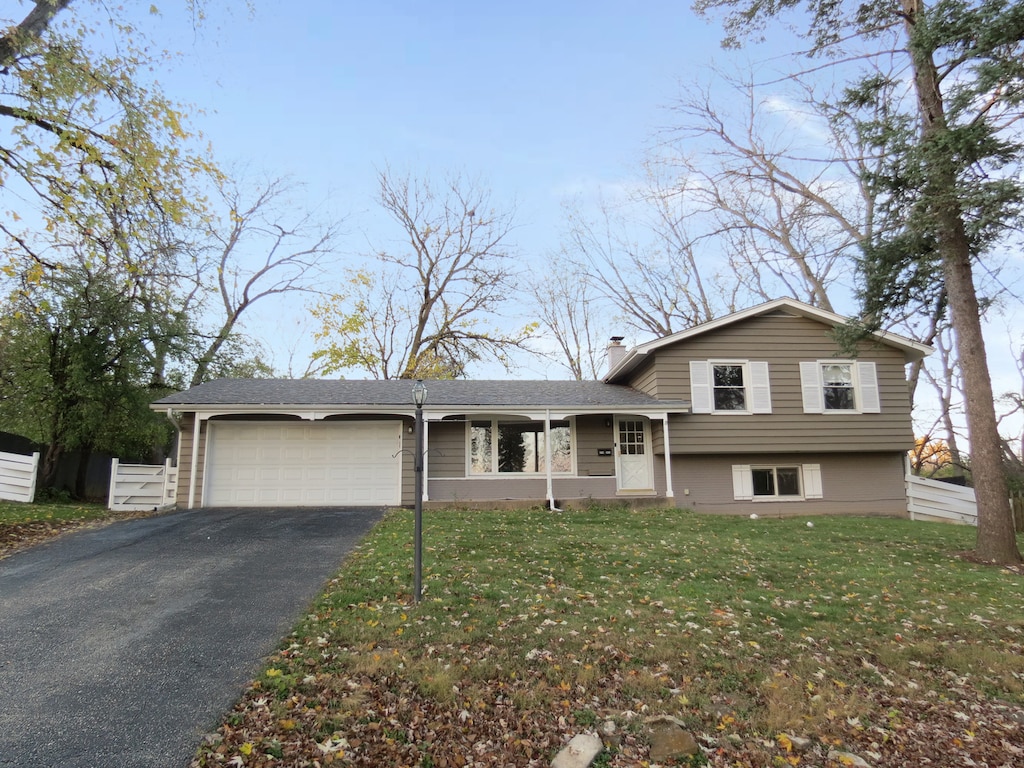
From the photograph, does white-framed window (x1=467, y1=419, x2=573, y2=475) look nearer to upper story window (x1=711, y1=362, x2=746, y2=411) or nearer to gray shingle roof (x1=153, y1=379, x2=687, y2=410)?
gray shingle roof (x1=153, y1=379, x2=687, y2=410)

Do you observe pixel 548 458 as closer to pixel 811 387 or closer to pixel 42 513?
pixel 811 387

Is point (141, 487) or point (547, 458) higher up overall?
point (547, 458)

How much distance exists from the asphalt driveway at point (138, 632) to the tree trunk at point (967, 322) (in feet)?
29.7

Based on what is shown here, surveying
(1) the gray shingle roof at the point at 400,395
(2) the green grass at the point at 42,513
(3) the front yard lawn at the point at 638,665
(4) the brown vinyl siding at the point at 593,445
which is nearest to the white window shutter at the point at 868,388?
(1) the gray shingle roof at the point at 400,395

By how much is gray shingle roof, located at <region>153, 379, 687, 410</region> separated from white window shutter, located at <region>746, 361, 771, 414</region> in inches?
74.4

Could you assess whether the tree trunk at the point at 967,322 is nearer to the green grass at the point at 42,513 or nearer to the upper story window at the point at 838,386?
the upper story window at the point at 838,386

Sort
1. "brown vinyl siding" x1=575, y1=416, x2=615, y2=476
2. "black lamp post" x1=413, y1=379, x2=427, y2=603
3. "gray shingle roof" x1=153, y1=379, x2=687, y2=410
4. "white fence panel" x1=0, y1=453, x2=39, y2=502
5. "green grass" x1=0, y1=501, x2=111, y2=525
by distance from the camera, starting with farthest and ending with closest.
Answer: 1. "brown vinyl siding" x1=575, y1=416, x2=615, y2=476
2. "white fence panel" x1=0, y1=453, x2=39, y2=502
3. "gray shingle roof" x1=153, y1=379, x2=687, y2=410
4. "green grass" x1=0, y1=501, x2=111, y2=525
5. "black lamp post" x1=413, y1=379, x2=427, y2=603

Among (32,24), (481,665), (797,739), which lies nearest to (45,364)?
(32,24)

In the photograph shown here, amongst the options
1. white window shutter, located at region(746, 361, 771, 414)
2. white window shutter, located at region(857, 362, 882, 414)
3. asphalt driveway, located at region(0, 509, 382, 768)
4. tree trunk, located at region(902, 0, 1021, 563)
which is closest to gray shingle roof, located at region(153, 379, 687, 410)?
white window shutter, located at region(746, 361, 771, 414)

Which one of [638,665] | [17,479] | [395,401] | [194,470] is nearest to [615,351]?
[395,401]

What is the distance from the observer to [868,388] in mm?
14180

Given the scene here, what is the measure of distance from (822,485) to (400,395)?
1054cm

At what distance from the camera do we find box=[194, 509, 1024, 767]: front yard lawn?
333 cm

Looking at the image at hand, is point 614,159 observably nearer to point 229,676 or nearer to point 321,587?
point 321,587
